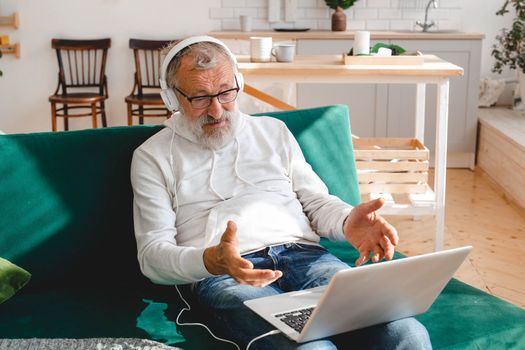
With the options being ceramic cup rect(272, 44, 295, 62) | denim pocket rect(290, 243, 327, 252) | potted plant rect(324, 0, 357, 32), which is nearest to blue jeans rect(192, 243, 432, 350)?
denim pocket rect(290, 243, 327, 252)

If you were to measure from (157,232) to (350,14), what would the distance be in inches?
171

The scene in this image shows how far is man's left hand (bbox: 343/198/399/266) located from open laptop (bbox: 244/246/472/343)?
0.15m

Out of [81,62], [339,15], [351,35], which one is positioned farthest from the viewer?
[81,62]

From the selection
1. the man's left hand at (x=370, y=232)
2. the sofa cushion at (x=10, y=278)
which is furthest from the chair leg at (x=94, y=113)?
the man's left hand at (x=370, y=232)

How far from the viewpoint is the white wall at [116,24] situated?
593 cm

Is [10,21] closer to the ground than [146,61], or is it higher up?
higher up

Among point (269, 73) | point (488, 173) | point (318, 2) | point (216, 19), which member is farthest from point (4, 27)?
point (488, 173)

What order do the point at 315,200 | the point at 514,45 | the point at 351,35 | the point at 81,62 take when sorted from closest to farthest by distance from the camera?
the point at 315,200 → the point at 514,45 → the point at 351,35 → the point at 81,62

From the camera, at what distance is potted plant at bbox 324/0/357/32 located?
5680mm

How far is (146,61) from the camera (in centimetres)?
594

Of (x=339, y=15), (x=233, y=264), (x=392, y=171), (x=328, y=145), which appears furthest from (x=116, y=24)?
(x=233, y=264)

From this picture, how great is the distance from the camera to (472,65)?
17.4 ft

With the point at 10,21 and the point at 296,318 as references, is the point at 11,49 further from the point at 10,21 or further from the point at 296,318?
the point at 296,318

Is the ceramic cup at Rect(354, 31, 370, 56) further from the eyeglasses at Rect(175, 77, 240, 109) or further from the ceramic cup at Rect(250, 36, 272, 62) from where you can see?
the eyeglasses at Rect(175, 77, 240, 109)
